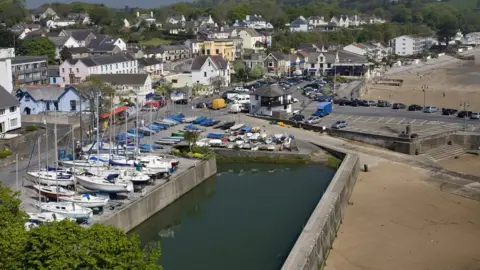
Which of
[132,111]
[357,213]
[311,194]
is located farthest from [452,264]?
[132,111]

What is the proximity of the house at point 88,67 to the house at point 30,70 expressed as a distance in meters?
1.37

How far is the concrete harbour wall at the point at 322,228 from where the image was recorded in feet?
49.2

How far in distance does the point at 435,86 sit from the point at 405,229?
128ft

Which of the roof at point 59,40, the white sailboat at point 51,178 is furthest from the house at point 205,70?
the white sailboat at point 51,178

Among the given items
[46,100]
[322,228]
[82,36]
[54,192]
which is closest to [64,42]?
[82,36]

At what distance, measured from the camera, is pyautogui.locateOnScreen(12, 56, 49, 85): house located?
42.3m

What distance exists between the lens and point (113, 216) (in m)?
18.1

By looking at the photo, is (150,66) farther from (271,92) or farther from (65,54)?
(271,92)

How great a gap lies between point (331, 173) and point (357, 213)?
20.4ft

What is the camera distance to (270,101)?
118 feet

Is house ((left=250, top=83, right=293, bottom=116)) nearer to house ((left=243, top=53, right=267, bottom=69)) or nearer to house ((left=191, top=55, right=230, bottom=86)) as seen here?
house ((left=191, top=55, right=230, bottom=86))

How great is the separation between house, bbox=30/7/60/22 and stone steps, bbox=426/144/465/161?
75.3m

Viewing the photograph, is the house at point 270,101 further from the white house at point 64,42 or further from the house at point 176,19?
the house at point 176,19

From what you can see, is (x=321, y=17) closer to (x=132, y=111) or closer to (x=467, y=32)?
(x=467, y=32)
